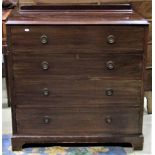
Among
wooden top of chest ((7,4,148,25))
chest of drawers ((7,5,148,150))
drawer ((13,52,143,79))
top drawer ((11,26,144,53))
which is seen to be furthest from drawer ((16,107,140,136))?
wooden top of chest ((7,4,148,25))

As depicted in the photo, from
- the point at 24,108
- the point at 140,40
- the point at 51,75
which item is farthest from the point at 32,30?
the point at 140,40

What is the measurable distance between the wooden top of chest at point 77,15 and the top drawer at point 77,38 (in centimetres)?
3

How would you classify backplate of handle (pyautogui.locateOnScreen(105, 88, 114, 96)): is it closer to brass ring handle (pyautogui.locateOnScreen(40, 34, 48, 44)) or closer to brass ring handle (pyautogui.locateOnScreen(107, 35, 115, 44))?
brass ring handle (pyautogui.locateOnScreen(107, 35, 115, 44))

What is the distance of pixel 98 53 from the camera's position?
7.00ft

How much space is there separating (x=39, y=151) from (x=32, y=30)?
0.81 metres

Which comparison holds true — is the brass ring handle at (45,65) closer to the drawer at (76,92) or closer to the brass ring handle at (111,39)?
the drawer at (76,92)

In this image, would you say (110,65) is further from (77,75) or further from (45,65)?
(45,65)

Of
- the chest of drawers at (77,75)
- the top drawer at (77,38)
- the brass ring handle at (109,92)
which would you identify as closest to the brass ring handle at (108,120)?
the chest of drawers at (77,75)

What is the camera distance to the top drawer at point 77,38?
6.83ft

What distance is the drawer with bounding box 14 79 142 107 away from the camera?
220cm

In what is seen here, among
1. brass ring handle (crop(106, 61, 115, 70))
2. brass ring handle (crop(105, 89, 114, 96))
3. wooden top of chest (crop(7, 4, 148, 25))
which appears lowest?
brass ring handle (crop(105, 89, 114, 96))

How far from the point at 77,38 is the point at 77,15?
9.2 inches

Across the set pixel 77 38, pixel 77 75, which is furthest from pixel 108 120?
pixel 77 38

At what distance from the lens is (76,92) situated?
221 cm
